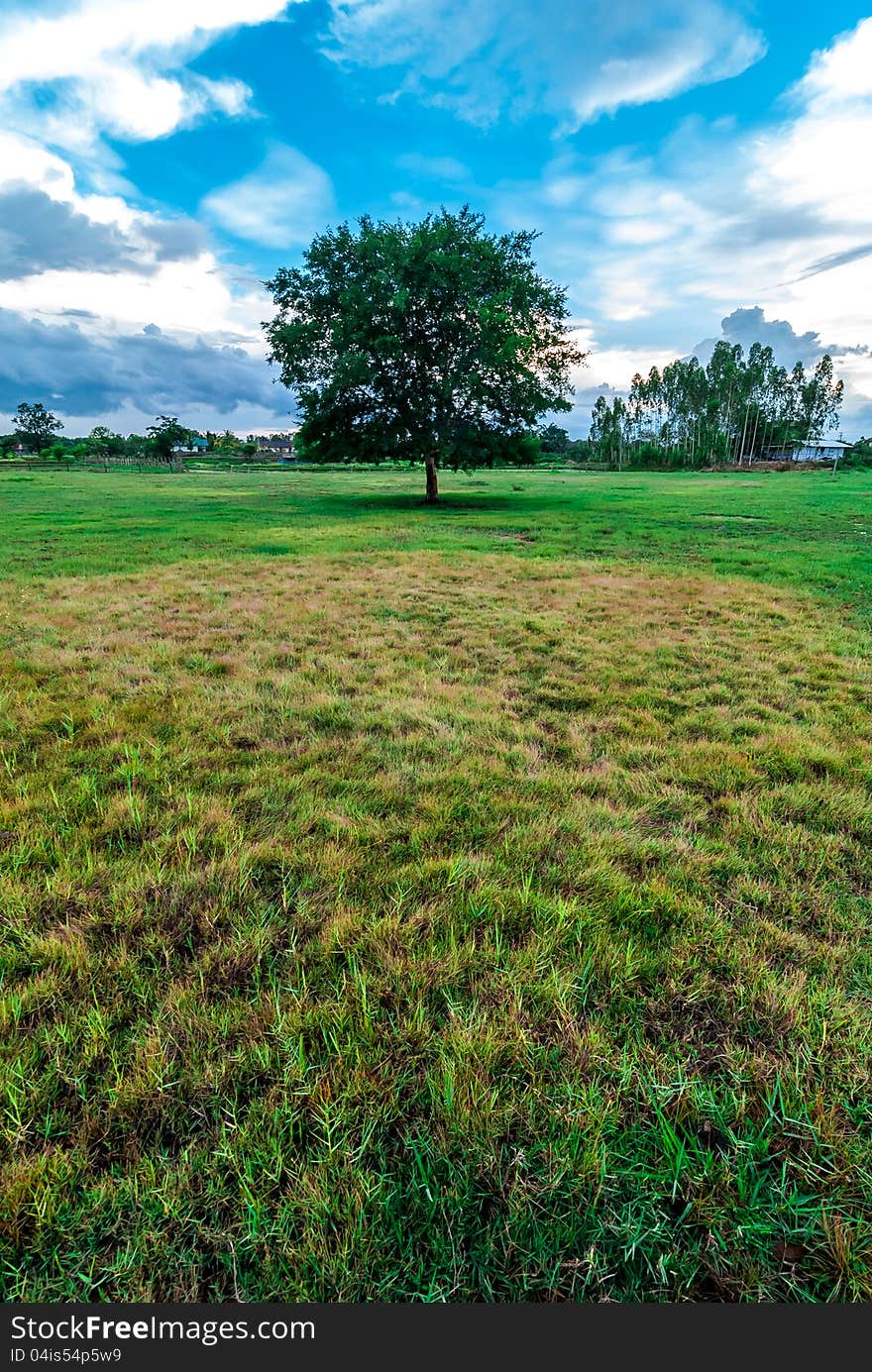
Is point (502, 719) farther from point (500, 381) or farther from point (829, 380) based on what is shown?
point (829, 380)

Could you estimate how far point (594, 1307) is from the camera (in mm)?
1438

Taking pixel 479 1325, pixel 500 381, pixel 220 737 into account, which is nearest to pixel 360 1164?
pixel 479 1325

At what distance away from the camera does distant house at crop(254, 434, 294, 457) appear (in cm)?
13932

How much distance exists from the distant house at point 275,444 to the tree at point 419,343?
399 ft

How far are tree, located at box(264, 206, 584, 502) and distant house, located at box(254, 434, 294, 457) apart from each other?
4792 inches

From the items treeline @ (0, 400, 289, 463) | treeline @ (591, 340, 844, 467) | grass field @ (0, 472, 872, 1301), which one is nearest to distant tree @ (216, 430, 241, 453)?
treeline @ (0, 400, 289, 463)

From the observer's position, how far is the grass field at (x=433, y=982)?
1.51 metres

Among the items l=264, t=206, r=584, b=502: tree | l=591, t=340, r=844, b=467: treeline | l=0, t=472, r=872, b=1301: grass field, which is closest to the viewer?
l=0, t=472, r=872, b=1301: grass field

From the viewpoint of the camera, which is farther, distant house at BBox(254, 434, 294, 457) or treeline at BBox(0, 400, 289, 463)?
distant house at BBox(254, 434, 294, 457)

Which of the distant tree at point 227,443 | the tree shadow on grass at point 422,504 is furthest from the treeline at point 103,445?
the tree shadow on grass at point 422,504

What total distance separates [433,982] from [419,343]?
2569cm

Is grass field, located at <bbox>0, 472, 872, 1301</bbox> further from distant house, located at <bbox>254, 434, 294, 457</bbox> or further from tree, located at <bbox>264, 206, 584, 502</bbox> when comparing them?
distant house, located at <bbox>254, 434, 294, 457</bbox>

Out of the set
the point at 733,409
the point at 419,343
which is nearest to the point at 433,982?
the point at 419,343

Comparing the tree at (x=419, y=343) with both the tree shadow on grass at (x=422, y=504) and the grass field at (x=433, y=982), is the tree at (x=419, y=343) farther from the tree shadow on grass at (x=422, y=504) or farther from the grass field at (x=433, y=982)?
the grass field at (x=433, y=982)
